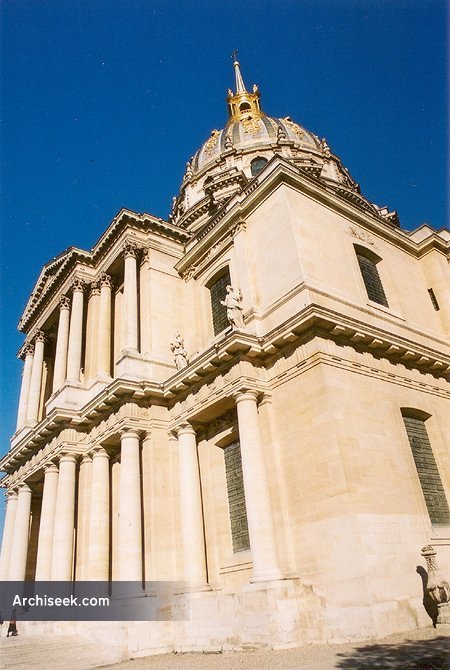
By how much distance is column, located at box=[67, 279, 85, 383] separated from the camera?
23.6 metres

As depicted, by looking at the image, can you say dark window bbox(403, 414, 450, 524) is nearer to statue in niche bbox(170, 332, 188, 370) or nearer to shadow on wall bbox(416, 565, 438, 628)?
shadow on wall bbox(416, 565, 438, 628)

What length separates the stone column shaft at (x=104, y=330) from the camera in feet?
76.0

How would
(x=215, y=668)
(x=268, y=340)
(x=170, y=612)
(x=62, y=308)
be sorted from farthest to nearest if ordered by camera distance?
(x=62, y=308), (x=268, y=340), (x=170, y=612), (x=215, y=668)

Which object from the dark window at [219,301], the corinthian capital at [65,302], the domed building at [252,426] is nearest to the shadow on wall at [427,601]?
the domed building at [252,426]

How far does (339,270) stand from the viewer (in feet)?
60.3

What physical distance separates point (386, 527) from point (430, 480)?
4078 millimetres

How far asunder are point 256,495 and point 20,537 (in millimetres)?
14625

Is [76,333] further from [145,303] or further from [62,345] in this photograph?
[145,303]

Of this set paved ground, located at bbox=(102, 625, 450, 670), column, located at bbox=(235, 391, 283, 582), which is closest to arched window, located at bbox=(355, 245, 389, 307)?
column, located at bbox=(235, 391, 283, 582)

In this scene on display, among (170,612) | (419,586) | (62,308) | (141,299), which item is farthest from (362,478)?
(62,308)

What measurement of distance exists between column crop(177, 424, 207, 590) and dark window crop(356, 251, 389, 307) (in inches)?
358

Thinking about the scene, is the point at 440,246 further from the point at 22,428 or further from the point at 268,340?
the point at 22,428

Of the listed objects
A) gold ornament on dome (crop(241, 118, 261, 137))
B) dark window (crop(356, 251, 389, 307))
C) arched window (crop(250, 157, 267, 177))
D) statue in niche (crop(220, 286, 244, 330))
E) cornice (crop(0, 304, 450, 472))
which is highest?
gold ornament on dome (crop(241, 118, 261, 137))

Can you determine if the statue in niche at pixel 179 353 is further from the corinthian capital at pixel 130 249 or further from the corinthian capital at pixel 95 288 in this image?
the corinthian capital at pixel 95 288
